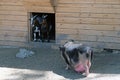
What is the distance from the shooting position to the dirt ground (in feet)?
29.1

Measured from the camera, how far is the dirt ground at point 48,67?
8.88m

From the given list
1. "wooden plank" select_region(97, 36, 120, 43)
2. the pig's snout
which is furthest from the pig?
"wooden plank" select_region(97, 36, 120, 43)

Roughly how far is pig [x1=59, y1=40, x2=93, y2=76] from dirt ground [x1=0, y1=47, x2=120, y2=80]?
148 millimetres

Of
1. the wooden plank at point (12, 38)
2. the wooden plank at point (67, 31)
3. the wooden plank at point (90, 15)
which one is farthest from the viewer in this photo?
the wooden plank at point (12, 38)

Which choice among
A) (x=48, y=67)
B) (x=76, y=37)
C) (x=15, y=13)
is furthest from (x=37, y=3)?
(x=48, y=67)

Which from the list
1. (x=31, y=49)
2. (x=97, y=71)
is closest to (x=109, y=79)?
(x=97, y=71)

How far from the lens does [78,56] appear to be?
29.1ft

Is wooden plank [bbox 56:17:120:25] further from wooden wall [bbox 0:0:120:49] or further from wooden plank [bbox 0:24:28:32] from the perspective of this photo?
wooden plank [bbox 0:24:28:32]

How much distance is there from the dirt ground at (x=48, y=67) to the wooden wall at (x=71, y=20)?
45 centimetres

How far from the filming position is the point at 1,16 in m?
12.1

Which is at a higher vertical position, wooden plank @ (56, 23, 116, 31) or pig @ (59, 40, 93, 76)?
wooden plank @ (56, 23, 116, 31)

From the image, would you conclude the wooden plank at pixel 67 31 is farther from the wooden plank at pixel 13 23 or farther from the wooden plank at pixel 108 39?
the wooden plank at pixel 13 23

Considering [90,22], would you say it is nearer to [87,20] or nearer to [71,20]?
[87,20]

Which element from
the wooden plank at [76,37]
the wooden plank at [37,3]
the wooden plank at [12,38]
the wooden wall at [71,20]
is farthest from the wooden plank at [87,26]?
the wooden plank at [12,38]
